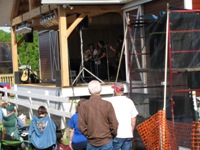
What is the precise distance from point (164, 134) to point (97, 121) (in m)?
1.84

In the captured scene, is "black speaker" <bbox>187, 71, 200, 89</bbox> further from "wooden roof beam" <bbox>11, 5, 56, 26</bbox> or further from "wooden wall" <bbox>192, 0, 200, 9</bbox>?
"wooden roof beam" <bbox>11, 5, 56, 26</bbox>

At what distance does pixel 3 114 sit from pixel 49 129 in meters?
2.14

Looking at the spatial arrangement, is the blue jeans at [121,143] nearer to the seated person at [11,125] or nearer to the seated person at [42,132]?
the seated person at [42,132]

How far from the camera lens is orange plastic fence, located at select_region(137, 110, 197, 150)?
22.7 feet

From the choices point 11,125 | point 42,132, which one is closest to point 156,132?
point 42,132

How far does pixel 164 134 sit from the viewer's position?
22.7 feet

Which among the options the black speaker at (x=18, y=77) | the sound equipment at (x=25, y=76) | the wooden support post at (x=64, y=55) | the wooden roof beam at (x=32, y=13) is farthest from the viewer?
the sound equipment at (x=25, y=76)

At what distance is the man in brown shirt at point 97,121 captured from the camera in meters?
5.47

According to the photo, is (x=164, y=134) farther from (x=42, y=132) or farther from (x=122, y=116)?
(x=42, y=132)

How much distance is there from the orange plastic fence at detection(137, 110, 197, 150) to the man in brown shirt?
1.60 meters

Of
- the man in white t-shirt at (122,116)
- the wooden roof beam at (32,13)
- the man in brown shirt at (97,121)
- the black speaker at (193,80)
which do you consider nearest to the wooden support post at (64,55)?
the wooden roof beam at (32,13)

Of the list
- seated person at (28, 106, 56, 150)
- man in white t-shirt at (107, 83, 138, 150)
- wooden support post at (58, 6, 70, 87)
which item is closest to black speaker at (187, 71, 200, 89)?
Answer: man in white t-shirt at (107, 83, 138, 150)

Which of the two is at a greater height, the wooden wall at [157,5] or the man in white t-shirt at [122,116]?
the wooden wall at [157,5]

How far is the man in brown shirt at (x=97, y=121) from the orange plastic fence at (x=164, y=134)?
1595 mm
